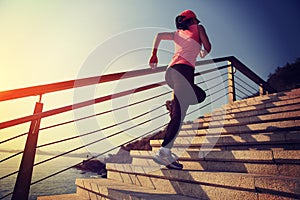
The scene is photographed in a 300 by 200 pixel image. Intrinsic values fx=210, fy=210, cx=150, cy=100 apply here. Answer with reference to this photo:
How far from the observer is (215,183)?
1.69 metres

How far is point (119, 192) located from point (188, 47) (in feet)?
5.32

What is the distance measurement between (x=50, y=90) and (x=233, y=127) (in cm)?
257

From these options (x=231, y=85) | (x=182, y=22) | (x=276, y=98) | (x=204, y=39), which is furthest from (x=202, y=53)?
(x=231, y=85)

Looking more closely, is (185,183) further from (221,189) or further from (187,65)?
(187,65)

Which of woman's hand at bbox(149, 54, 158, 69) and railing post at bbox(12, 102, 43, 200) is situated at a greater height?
woman's hand at bbox(149, 54, 158, 69)

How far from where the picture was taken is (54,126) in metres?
2.59

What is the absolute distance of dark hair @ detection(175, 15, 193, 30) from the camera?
2289 millimetres

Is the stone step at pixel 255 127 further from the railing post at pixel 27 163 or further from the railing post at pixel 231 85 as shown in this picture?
the railing post at pixel 27 163

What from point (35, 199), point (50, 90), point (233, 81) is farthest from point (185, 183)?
point (233, 81)

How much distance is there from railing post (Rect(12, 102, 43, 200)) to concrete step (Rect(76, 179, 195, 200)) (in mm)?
714

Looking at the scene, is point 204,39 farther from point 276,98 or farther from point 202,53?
point 276,98

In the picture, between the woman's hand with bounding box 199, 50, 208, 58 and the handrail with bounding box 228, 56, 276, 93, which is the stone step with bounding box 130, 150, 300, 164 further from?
the handrail with bounding box 228, 56, 276, 93

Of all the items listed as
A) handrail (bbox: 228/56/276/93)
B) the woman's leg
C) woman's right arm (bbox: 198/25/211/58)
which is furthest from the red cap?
handrail (bbox: 228/56/276/93)

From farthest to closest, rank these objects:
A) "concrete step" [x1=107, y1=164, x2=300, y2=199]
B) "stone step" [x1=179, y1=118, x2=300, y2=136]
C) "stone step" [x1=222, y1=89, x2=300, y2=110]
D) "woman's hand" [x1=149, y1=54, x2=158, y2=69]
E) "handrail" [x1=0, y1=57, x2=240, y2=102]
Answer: "stone step" [x1=222, y1=89, x2=300, y2=110], "stone step" [x1=179, y1=118, x2=300, y2=136], "woman's hand" [x1=149, y1=54, x2=158, y2=69], "handrail" [x1=0, y1=57, x2=240, y2=102], "concrete step" [x1=107, y1=164, x2=300, y2=199]
